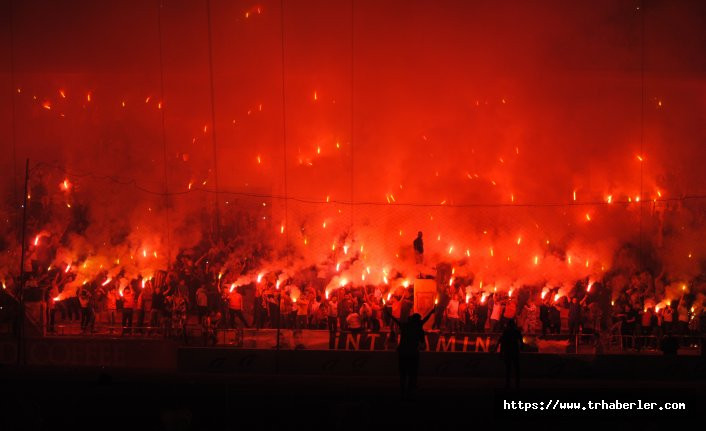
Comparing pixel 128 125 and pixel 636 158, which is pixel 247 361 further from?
pixel 636 158

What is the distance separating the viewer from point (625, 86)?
17.4m

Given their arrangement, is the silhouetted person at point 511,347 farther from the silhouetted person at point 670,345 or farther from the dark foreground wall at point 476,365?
the silhouetted person at point 670,345

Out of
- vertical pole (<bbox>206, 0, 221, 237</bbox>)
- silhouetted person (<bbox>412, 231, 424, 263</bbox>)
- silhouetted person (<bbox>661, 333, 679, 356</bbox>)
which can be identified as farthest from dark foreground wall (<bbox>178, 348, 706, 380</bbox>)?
vertical pole (<bbox>206, 0, 221, 237</bbox>)

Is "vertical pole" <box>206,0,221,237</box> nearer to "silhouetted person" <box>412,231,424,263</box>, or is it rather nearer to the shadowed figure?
"silhouetted person" <box>412,231,424,263</box>

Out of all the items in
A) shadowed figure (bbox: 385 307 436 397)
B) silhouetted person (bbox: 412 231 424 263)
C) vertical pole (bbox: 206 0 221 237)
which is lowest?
shadowed figure (bbox: 385 307 436 397)

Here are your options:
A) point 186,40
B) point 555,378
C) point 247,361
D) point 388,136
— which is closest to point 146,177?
point 186,40

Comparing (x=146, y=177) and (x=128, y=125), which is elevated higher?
(x=128, y=125)

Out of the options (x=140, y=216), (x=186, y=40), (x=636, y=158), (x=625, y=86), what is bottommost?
(x=140, y=216)

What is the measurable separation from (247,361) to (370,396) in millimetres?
3353

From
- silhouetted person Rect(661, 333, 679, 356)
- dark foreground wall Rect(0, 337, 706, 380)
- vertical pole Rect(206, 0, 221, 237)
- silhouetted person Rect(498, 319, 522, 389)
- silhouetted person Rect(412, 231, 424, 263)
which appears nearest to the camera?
silhouetted person Rect(498, 319, 522, 389)

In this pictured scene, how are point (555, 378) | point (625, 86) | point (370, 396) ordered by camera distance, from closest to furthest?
point (370, 396)
point (555, 378)
point (625, 86)

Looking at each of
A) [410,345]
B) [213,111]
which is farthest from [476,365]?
[213,111]

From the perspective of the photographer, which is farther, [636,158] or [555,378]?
[636,158]

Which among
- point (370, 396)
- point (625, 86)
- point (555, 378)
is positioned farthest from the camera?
point (625, 86)
